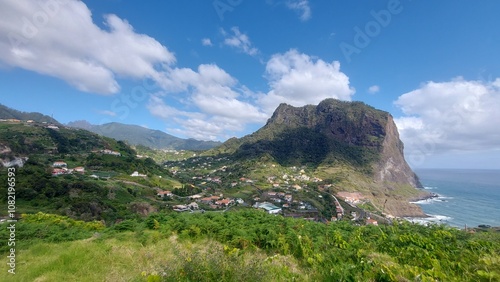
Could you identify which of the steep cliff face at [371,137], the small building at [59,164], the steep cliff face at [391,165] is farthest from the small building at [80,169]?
the steep cliff face at [391,165]

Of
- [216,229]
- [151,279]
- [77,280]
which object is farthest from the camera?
[216,229]

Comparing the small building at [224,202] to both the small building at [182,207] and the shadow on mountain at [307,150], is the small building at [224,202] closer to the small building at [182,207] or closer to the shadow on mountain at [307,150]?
the small building at [182,207]

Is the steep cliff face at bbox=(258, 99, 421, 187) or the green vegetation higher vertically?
the steep cliff face at bbox=(258, 99, 421, 187)

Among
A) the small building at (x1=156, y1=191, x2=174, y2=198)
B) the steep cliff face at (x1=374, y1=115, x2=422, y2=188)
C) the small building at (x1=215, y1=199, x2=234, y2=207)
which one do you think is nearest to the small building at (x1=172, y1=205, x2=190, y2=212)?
the small building at (x1=215, y1=199, x2=234, y2=207)

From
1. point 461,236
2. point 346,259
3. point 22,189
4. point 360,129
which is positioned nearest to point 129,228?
point 346,259

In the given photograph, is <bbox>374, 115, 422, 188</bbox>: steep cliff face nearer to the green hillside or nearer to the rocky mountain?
the rocky mountain

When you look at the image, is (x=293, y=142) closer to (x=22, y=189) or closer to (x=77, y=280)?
(x=22, y=189)

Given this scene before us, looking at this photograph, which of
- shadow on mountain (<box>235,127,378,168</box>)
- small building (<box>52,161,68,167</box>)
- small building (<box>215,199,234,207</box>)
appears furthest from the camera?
shadow on mountain (<box>235,127,378,168</box>)

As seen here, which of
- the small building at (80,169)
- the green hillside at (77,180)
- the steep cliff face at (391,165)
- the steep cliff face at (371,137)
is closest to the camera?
the green hillside at (77,180)
